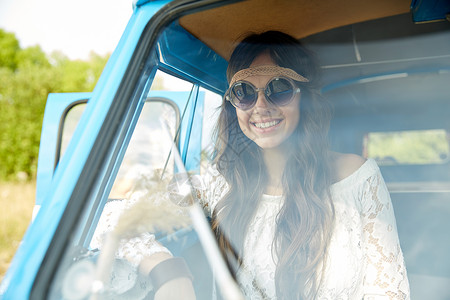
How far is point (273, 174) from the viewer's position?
5.41 ft

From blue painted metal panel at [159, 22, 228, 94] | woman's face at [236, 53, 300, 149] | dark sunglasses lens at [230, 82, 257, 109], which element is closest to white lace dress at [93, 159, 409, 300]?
woman's face at [236, 53, 300, 149]

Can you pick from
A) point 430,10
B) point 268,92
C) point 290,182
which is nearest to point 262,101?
point 268,92

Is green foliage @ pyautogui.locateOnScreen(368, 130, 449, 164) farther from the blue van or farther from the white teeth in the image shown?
the white teeth

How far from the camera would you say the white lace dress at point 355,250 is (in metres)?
1.31

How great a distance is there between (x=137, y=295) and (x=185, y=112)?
856 mm

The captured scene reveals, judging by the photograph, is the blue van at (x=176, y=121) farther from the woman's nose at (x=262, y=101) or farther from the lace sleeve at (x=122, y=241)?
the woman's nose at (x=262, y=101)

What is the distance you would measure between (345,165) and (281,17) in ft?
2.38

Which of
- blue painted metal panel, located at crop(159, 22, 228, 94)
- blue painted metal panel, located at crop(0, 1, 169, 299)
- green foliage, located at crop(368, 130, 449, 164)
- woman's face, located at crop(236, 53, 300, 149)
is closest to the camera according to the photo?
blue painted metal panel, located at crop(0, 1, 169, 299)

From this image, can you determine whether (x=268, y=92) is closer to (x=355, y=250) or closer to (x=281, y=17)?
(x=281, y=17)

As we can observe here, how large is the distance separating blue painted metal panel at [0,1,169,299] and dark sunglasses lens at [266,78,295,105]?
545 mm

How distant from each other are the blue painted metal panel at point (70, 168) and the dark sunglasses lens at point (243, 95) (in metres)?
0.52

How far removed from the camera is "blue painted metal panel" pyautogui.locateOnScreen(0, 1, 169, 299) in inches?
31.4

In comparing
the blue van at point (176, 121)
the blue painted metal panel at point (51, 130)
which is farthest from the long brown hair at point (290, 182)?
the blue painted metal panel at point (51, 130)

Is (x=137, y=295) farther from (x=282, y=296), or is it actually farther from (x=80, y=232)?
(x=282, y=296)
